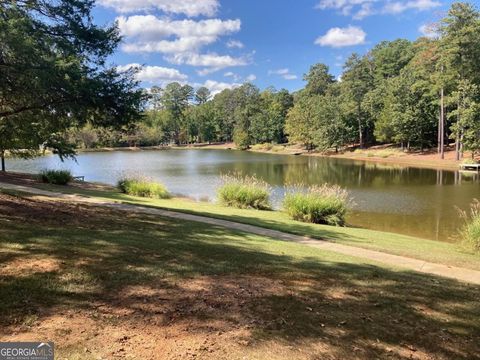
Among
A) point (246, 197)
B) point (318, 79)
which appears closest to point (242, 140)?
point (318, 79)

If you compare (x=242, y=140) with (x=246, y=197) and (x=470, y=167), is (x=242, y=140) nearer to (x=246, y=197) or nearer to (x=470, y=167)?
(x=470, y=167)

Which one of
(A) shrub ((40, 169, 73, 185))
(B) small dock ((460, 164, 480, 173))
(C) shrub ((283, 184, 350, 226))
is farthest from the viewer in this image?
(B) small dock ((460, 164, 480, 173))

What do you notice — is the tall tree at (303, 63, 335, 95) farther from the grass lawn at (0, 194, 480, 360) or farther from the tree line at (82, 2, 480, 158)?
the grass lawn at (0, 194, 480, 360)

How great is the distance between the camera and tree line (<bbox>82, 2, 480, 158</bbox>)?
42062 mm

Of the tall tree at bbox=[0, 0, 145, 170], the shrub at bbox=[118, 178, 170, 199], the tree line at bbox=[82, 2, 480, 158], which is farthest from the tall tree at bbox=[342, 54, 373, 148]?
the tall tree at bbox=[0, 0, 145, 170]

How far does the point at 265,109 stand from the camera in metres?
95.4

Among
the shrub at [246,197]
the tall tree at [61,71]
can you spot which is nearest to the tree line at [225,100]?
the tall tree at [61,71]

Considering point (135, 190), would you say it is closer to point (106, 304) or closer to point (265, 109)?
point (106, 304)

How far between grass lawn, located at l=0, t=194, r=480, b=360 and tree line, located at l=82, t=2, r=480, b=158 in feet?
16.2

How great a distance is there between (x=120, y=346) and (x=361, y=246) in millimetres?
7363

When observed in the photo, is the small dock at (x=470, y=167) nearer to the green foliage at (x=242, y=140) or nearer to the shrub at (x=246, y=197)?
the shrub at (x=246, y=197)

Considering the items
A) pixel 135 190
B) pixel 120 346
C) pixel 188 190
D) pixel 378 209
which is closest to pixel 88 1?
pixel 120 346
